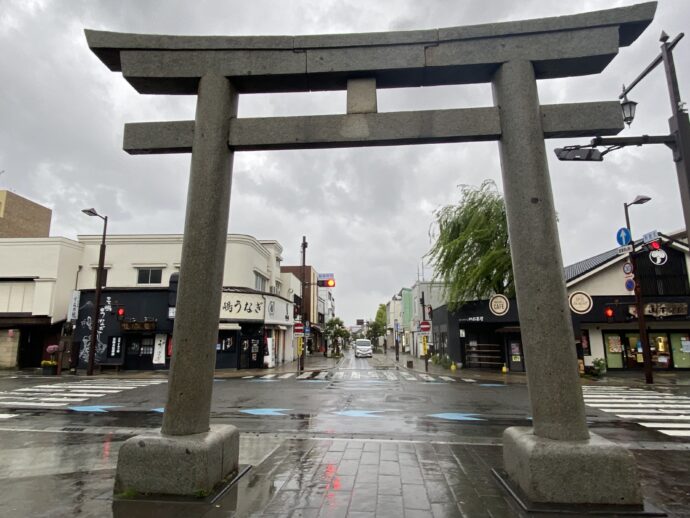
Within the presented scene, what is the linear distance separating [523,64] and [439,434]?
7123mm

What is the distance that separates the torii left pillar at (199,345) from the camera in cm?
478

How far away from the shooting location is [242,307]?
27891 millimetres

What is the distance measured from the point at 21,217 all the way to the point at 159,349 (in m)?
21.5

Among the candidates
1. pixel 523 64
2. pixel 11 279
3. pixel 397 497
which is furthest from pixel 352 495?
pixel 11 279

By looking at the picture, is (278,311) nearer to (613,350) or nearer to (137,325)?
(137,325)

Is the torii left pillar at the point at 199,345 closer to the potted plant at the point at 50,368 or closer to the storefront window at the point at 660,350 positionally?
the potted plant at the point at 50,368

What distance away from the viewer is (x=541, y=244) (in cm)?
516

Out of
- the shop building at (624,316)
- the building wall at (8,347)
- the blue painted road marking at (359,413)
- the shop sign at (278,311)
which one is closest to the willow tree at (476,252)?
the shop building at (624,316)

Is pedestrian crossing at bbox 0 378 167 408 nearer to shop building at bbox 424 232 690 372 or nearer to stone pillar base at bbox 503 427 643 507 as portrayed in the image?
stone pillar base at bbox 503 427 643 507

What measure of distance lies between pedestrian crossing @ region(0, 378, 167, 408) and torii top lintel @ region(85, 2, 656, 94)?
1236 cm

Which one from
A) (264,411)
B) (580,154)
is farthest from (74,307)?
(580,154)

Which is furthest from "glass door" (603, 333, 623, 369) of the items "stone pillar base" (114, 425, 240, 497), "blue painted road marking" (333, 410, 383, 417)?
"stone pillar base" (114, 425, 240, 497)

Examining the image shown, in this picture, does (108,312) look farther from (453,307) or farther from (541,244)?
(541,244)

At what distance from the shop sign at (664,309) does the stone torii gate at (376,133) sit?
2401 centimetres
